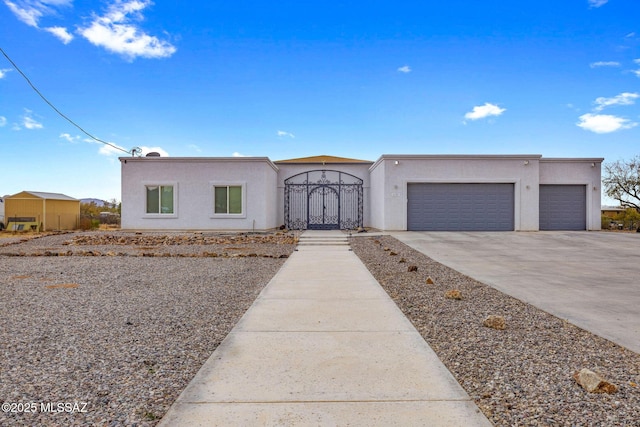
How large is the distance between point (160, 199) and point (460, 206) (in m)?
13.6

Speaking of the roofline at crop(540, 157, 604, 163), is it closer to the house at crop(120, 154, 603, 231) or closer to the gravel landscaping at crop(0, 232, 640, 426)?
the house at crop(120, 154, 603, 231)

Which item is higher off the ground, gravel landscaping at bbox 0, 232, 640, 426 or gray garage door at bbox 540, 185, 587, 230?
gray garage door at bbox 540, 185, 587, 230

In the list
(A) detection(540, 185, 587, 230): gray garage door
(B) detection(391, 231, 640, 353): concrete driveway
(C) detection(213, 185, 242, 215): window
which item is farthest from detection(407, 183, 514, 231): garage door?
(C) detection(213, 185, 242, 215): window

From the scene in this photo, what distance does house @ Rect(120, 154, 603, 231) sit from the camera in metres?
17.1

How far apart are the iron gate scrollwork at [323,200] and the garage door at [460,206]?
3689mm

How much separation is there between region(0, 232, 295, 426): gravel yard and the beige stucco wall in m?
8.05

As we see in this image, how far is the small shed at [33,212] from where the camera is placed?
22062mm

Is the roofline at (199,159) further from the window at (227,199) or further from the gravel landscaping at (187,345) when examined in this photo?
the gravel landscaping at (187,345)

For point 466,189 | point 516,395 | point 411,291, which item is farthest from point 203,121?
point 516,395

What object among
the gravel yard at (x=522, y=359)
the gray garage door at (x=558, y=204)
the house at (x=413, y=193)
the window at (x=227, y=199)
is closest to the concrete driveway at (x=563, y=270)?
the gravel yard at (x=522, y=359)

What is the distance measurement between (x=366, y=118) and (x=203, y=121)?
793cm

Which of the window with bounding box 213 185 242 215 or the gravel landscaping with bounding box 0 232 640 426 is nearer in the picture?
the gravel landscaping with bounding box 0 232 640 426

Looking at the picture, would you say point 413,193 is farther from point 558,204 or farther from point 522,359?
point 522,359

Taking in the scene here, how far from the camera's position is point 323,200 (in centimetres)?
1997
